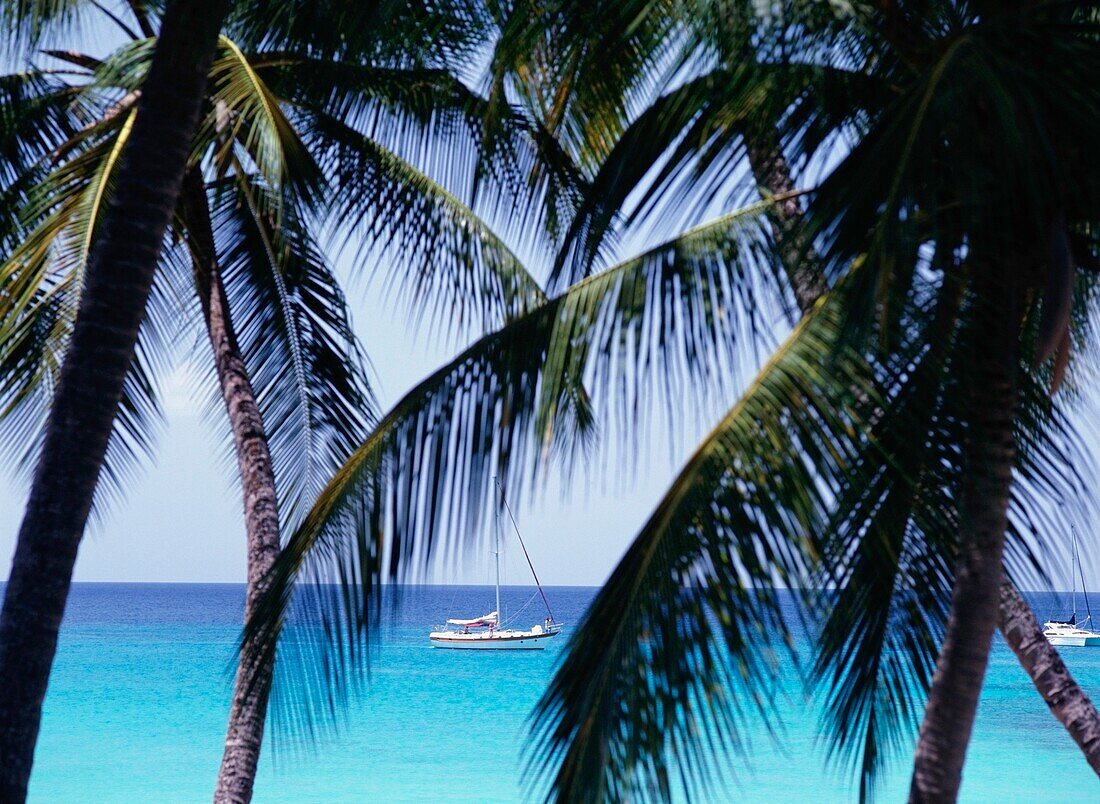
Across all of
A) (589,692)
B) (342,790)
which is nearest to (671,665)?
(589,692)

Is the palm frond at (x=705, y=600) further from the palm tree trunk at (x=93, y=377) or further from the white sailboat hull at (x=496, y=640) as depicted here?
the white sailboat hull at (x=496, y=640)

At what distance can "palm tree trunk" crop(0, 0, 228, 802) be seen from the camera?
4316 mm

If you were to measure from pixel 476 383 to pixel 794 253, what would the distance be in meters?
1.28

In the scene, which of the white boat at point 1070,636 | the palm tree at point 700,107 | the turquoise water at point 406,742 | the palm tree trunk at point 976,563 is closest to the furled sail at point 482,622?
the turquoise water at point 406,742

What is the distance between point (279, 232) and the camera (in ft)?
25.7

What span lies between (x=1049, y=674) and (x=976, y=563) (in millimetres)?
3742

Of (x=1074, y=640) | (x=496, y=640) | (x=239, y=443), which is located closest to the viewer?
(x=239, y=443)

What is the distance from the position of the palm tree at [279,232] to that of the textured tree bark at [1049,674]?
11.6ft

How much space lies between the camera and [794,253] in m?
4.70

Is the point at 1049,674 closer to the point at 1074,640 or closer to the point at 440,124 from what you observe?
the point at 440,124

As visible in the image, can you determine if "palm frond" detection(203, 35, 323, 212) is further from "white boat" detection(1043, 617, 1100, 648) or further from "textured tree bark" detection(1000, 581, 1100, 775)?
"white boat" detection(1043, 617, 1100, 648)

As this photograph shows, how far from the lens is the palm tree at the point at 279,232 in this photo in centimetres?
743

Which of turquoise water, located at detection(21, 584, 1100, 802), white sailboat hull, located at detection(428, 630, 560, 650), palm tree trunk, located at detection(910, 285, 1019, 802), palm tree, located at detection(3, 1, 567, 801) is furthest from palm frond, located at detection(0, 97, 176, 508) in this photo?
white sailboat hull, located at detection(428, 630, 560, 650)

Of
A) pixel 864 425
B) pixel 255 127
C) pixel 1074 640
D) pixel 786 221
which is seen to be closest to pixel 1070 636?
pixel 1074 640
